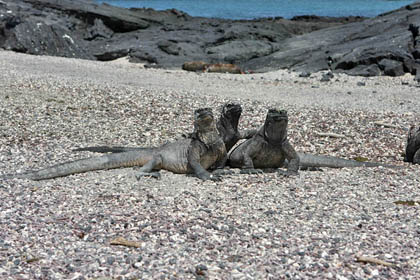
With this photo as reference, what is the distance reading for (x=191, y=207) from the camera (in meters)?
6.44

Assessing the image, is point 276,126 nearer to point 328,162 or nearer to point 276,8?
point 328,162

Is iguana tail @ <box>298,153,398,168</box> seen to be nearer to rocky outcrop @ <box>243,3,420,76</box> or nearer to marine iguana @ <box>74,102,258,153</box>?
marine iguana @ <box>74,102,258,153</box>

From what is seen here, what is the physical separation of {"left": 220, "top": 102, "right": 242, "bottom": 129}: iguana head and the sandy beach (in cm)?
80

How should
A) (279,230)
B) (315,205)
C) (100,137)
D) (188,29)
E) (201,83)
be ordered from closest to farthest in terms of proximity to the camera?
(279,230) < (315,205) < (100,137) < (201,83) < (188,29)

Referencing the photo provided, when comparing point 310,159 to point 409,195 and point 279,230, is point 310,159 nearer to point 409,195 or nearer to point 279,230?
point 409,195

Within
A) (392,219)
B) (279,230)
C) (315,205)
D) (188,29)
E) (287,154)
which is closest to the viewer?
(279,230)

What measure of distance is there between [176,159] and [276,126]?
1.53m

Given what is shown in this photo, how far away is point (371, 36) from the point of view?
26.2 m

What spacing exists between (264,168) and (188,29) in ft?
78.9

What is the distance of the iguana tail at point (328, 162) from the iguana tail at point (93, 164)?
2378 millimetres

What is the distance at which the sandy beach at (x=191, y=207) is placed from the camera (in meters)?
4.93

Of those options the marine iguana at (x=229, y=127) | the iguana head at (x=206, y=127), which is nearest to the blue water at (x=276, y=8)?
the marine iguana at (x=229, y=127)

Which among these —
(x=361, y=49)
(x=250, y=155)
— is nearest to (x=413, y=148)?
(x=250, y=155)

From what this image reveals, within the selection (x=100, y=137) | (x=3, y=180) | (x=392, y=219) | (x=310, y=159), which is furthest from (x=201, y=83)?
(x=392, y=219)
